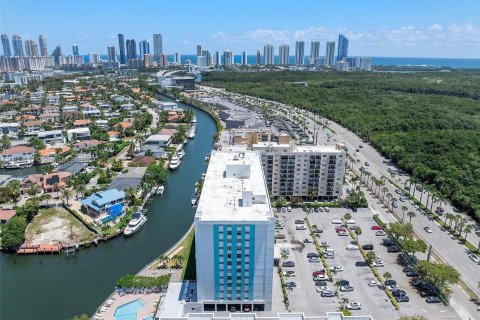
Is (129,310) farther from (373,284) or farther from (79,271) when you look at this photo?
(373,284)

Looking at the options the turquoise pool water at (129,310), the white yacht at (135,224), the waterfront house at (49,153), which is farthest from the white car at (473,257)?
the waterfront house at (49,153)

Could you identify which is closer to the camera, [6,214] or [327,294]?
[327,294]

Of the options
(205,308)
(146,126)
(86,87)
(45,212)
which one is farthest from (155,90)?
(205,308)

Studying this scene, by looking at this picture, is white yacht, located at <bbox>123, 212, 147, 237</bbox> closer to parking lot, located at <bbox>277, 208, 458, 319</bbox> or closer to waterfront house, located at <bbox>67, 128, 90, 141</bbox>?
parking lot, located at <bbox>277, 208, 458, 319</bbox>

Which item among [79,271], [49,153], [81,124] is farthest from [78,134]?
[79,271]

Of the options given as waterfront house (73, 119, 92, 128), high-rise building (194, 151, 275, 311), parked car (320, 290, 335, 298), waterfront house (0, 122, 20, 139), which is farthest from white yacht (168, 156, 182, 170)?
waterfront house (0, 122, 20, 139)

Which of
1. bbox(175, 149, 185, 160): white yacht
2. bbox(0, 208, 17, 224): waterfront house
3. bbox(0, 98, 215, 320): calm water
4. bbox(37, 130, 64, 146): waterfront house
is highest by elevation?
bbox(37, 130, 64, 146): waterfront house

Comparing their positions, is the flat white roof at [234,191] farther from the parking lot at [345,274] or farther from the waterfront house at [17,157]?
the waterfront house at [17,157]
